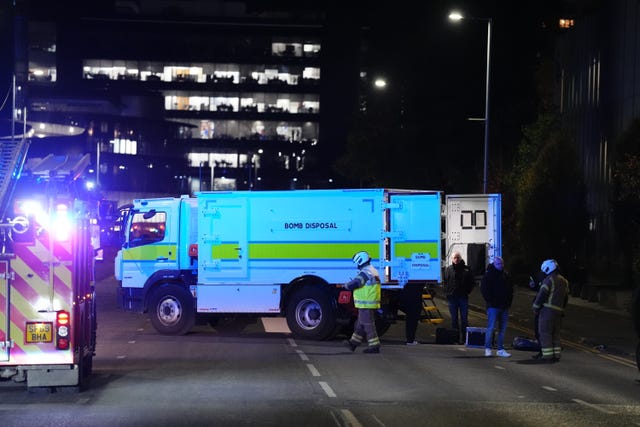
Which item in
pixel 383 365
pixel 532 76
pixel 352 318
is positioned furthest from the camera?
pixel 532 76

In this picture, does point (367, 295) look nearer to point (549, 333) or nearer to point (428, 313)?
point (549, 333)

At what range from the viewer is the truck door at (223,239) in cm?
2152

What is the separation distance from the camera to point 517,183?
41156 mm

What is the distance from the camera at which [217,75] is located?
14138 cm

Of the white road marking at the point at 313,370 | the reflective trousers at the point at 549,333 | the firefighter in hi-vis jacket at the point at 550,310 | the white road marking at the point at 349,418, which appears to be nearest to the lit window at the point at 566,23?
the firefighter in hi-vis jacket at the point at 550,310

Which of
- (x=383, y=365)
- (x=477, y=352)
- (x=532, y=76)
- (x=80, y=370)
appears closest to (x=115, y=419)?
(x=80, y=370)

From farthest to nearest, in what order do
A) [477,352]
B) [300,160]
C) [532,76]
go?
[300,160] < [532,76] < [477,352]

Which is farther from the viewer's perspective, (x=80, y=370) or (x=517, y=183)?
(x=517, y=183)

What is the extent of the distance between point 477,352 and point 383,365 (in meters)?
3.29

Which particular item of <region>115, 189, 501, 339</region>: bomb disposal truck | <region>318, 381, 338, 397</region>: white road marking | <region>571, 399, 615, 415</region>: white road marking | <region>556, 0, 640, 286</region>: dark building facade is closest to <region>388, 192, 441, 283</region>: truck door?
<region>115, 189, 501, 339</region>: bomb disposal truck

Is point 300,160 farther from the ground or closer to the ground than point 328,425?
farther from the ground

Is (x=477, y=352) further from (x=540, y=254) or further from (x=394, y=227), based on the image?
(x=540, y=254)

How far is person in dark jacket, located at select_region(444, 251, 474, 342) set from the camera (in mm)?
21141

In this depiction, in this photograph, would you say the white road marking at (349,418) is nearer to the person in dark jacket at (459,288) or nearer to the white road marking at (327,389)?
the white road marking at (327,389)
